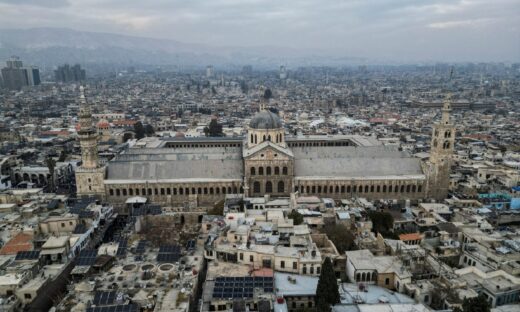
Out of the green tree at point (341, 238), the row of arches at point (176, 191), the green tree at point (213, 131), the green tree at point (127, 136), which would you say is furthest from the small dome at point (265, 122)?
the green tree at point (127, 136)

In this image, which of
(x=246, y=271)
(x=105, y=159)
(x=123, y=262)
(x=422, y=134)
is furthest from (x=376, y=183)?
(x=422, y=134)

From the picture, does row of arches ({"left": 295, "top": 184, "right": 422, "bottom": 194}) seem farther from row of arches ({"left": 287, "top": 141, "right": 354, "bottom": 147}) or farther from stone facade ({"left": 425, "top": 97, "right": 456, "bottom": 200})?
row of arches ({"left": 287, "top": 141, "right": 354, "bottom": 147})

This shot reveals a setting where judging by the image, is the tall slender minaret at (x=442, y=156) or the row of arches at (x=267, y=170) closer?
the row of arches at (x=267, y=170)

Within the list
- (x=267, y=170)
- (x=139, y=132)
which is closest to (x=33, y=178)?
(x=139, y=132)

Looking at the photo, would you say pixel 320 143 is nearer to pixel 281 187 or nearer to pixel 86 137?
pixel 281 187

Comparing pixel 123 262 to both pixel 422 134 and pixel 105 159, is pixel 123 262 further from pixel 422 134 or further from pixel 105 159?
pixel 422 134

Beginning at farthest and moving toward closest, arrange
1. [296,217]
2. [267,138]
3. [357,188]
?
[267,138] → [357,188] → [296,217]

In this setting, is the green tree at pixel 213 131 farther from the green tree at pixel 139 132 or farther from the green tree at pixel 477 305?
the green tree at pixel 477 305

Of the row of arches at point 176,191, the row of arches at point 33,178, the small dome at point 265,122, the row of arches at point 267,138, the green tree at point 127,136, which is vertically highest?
the small dome at point 265,122
